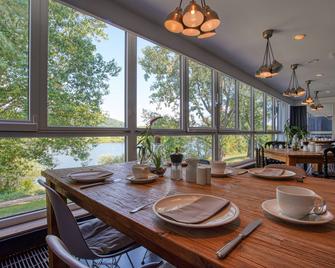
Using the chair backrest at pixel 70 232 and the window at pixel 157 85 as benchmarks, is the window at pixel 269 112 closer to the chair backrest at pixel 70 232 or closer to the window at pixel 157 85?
the window at pixel 157 85

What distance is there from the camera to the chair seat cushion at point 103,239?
1.11m

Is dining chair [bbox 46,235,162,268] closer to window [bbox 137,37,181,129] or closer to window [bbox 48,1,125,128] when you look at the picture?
window [bbox 48,1,125,128]

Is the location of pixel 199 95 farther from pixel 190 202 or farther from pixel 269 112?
pixel 269 112

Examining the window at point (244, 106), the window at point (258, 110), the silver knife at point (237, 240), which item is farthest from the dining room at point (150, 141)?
the window at point (258, 110)

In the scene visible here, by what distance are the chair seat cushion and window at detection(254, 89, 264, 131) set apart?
211 inches

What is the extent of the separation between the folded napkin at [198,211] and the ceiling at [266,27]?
8.06ft

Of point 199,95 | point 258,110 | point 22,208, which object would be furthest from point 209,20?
point 258,110

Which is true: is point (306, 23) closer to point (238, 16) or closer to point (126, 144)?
point (238, 16)

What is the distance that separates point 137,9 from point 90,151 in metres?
Answer: 1.84

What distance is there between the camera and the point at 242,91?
210 inches

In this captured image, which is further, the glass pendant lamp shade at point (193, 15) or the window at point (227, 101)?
the window at point (227, 101)

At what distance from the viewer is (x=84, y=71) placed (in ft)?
7.84

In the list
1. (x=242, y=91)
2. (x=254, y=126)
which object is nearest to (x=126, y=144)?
(x=242, y=91)

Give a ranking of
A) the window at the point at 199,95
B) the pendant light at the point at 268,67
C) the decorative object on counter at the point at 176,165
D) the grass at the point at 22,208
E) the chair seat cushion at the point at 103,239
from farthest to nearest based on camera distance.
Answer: the window at the point at 199,95, the pendant light at the point at 268,67, the grass at the point at 22,208, the decorative object on counter at the point at 176,165, the chair seat cushion at the point at 103,239
